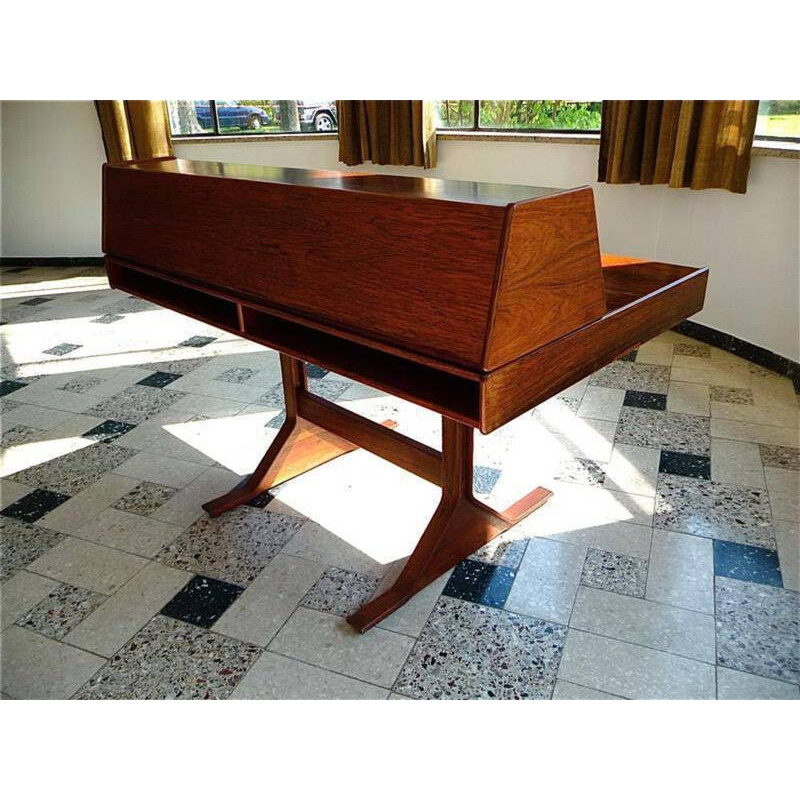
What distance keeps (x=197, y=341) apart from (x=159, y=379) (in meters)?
0.61

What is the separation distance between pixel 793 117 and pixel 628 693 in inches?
116

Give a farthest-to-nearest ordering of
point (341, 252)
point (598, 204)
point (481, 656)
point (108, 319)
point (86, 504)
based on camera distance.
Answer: point (108, 319)
point (598, 204)
point (86, 504)
point (481, 656)
point (341, 252)

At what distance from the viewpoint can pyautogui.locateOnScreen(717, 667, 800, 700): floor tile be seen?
Result: 5.18ft

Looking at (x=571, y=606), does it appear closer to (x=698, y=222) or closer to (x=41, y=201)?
(x=698, y=222)

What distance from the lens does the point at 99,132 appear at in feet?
18.9

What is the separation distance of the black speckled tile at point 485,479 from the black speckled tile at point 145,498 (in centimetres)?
112

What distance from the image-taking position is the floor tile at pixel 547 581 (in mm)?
1884

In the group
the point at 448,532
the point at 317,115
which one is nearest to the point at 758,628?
the point at 448,532

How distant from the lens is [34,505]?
2482 millimetres

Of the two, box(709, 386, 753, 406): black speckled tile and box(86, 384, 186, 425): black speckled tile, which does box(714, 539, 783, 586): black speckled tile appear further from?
box(86, 384, 186, 425): black speckled tile

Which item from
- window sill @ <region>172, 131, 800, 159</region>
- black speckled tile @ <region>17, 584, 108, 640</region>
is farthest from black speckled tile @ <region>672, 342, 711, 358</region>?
black speckled tile @ <region>17, 584, 108, 640</region>

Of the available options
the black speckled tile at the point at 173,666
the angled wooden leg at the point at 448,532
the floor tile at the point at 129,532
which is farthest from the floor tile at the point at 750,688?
the floor tile at the point at 129,532

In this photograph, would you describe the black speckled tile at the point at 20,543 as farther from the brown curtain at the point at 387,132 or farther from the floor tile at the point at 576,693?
the brown curtain at the point at 387,132

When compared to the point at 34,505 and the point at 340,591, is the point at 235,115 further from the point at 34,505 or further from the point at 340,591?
the point at 340,591
